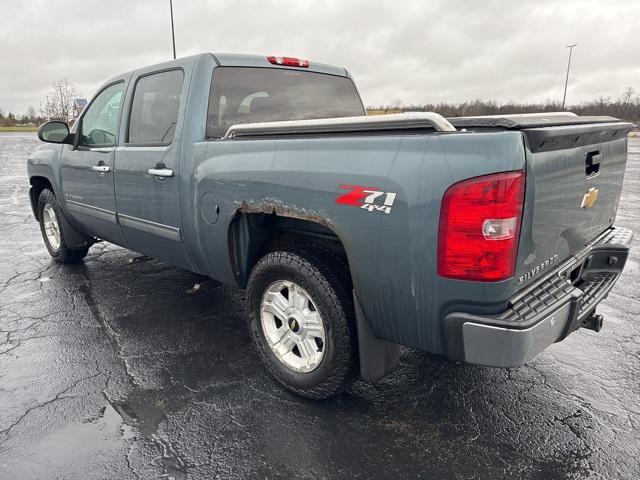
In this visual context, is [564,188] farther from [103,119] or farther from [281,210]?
[103,119]

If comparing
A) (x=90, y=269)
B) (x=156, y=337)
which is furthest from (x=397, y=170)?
(x=90, y=269)

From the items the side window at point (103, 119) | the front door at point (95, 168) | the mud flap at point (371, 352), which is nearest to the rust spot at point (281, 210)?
the mud flap at point (371, 352)

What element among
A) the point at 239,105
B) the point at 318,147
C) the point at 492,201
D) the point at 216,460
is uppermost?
the point at 239,105

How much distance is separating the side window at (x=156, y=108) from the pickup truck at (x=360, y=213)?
0.7 inches

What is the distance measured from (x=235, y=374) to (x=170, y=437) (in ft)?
2.20

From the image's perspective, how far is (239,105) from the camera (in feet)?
11.2

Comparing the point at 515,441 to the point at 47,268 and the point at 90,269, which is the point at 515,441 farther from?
the point at 47,268

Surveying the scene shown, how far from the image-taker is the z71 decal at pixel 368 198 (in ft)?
6.81

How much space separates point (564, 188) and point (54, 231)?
206 inches

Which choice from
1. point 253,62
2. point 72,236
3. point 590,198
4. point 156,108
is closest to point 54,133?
point 72,236

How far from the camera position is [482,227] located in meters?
1.88

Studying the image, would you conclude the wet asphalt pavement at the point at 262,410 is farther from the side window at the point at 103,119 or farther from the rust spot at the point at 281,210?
the side window at the point at 103,119

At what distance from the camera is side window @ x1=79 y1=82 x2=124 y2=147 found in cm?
409

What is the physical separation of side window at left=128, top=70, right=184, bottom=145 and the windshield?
31 centimetres
